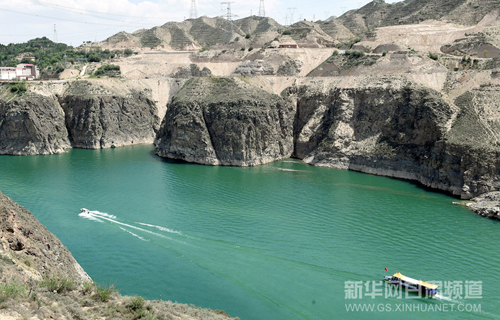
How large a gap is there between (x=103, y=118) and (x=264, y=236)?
5919 centimetres

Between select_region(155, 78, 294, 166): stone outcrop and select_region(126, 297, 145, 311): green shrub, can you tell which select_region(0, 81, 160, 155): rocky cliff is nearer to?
select_region(155, 78, 294, 166): stone outcrop

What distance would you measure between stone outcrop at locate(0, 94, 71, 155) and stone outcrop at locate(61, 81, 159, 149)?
21.1ft

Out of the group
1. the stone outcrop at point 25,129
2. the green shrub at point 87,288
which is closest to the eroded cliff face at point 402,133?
the green shrub at point 87,288

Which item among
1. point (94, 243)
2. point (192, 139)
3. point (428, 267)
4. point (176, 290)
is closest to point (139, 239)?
point (94, 243)

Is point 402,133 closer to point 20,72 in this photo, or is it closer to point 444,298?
point 444,298

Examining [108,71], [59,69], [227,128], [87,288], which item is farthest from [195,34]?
[87,288]

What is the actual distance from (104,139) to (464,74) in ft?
225

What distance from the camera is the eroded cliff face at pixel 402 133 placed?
53969 millimetres

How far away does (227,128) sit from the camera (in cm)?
7212

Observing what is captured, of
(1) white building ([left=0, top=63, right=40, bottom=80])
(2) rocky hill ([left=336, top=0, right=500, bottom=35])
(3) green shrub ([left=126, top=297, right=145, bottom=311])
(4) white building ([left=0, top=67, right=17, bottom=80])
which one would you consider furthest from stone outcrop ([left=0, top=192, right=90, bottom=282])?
(2) rocky hill ([left=336, top=0, right=500, bottom=35])

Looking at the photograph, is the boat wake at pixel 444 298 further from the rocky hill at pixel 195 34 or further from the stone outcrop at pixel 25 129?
the rocky hill at pixel 195 34

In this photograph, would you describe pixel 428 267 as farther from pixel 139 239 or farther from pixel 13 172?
pixel 13 172

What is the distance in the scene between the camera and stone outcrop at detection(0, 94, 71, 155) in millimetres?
78375

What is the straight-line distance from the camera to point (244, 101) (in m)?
73.6
